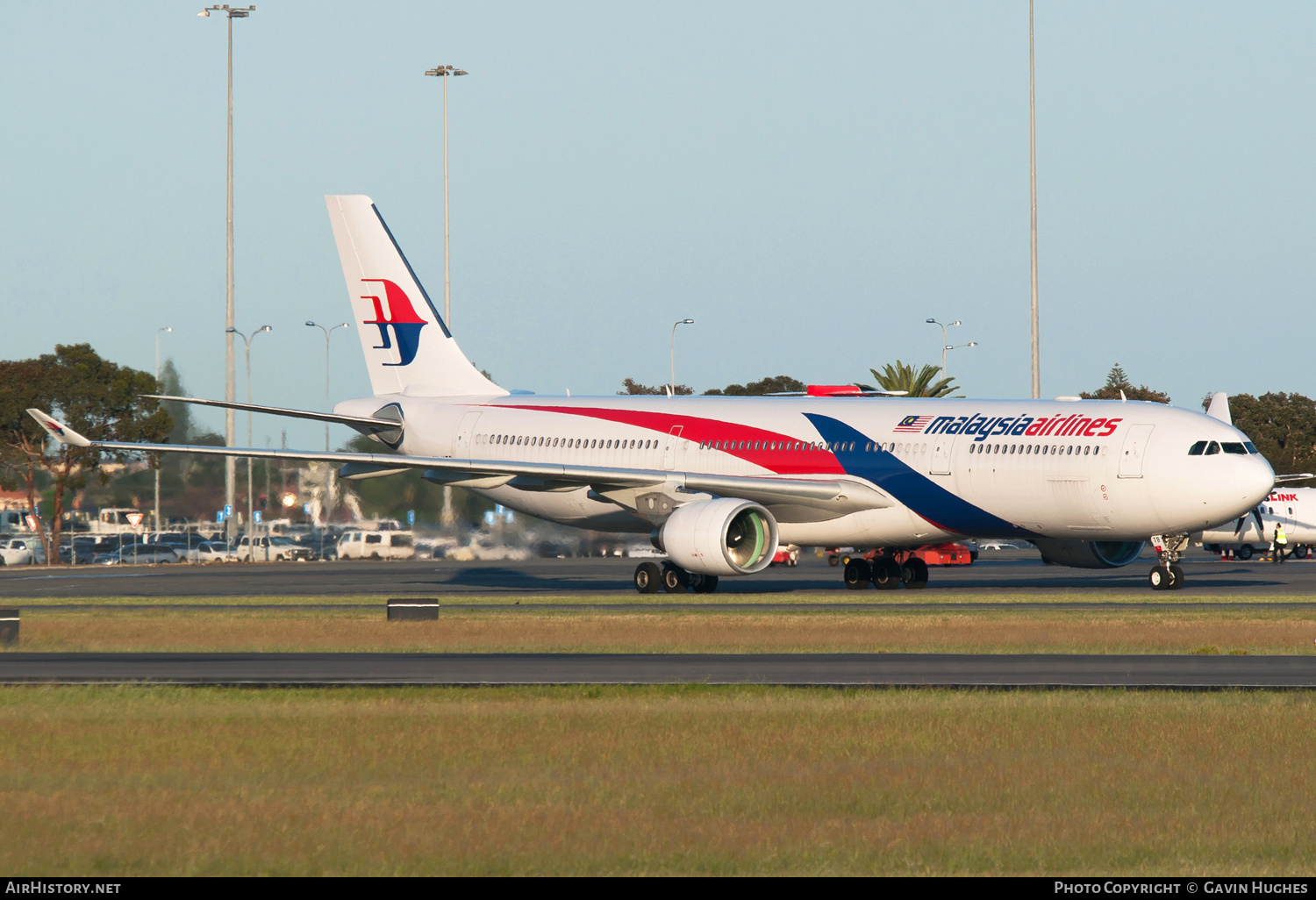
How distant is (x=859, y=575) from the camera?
42219 mm

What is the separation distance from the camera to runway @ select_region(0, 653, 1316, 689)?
19.0 metres

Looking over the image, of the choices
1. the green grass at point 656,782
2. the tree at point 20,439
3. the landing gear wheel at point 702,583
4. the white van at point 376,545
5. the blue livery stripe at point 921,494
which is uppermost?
the tree at point 20,439

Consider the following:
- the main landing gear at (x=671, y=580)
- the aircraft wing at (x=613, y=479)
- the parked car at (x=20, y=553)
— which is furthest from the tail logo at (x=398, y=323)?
the parked car at (x=20, y=553)

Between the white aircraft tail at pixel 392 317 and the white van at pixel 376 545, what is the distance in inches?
876

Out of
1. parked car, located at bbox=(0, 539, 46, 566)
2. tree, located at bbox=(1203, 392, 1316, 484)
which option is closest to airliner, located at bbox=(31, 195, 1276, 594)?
parked car, located at bbox=(0, 539, 46, 566)

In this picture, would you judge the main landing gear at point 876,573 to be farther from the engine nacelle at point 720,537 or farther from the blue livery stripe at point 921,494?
the engine nacelle at point 720,537

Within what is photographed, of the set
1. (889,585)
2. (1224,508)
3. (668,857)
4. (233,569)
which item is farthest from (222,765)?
(233,569)

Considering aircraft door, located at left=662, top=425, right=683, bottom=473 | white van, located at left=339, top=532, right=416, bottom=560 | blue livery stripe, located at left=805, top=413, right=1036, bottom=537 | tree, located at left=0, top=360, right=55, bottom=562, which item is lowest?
white van, located at left=339, top=532, right=416, bottom=560

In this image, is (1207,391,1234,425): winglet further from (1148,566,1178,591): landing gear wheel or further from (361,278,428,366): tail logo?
(361,278,428,366): tail logo

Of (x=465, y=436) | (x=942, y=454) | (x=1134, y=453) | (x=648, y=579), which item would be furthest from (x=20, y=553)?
(x=1134, y=453)

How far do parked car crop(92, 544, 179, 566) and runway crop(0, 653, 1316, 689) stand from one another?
52785mm

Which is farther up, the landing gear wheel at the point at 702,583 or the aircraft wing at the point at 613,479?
the aircraft wing at the point at 613,479

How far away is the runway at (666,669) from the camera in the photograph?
18984 mm

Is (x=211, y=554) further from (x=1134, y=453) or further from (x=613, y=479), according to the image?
(x=1134, y=453)
